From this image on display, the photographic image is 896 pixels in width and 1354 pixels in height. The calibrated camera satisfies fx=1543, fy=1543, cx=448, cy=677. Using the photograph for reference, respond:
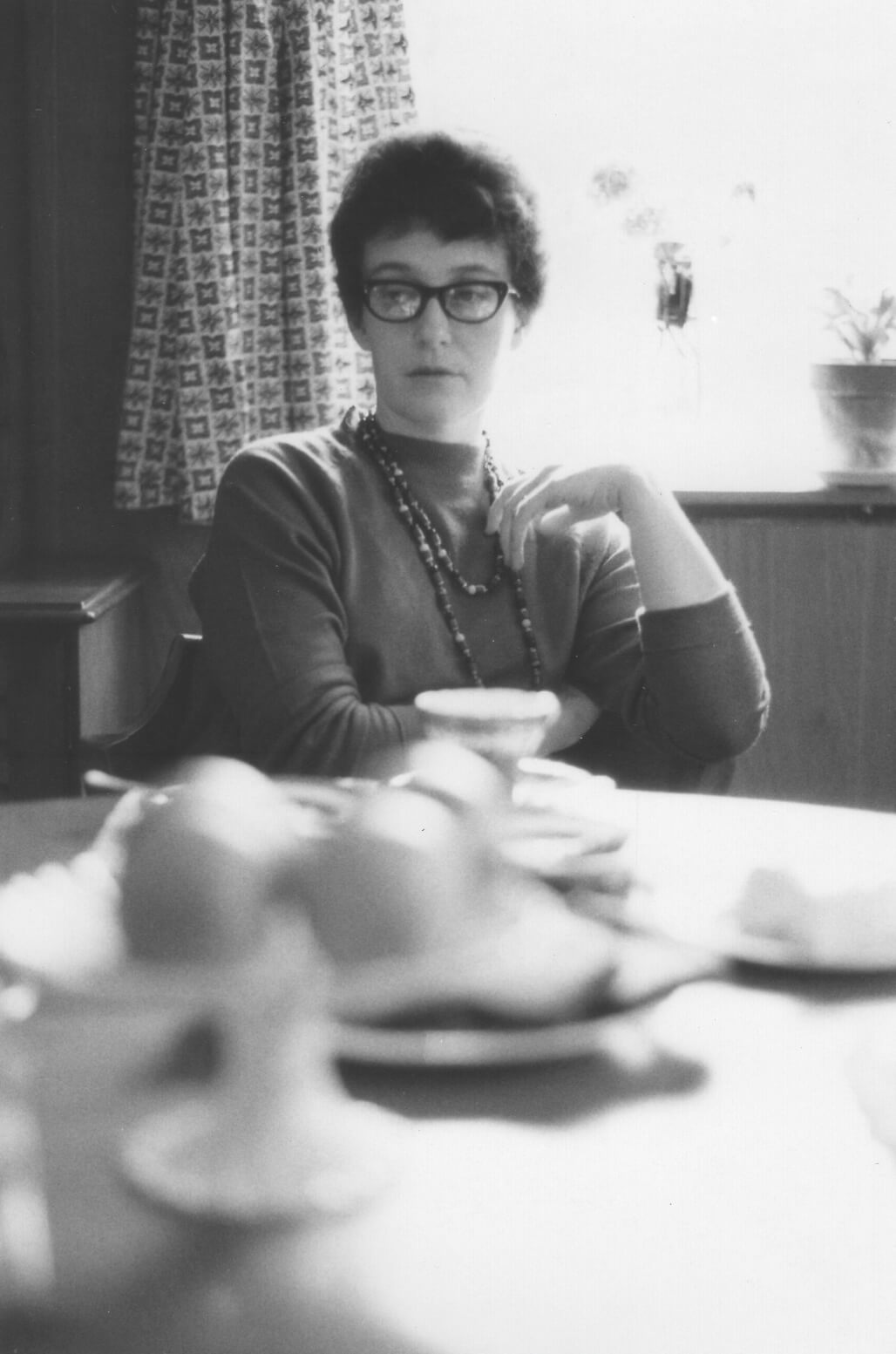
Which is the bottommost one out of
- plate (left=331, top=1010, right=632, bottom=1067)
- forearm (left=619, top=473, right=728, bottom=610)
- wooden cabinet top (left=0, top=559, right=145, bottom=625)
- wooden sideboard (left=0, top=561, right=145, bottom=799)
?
wooden sideboard (left=0, top=561, right=145, bottom=799)

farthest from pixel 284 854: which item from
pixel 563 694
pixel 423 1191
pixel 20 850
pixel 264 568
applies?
pixel 563 694

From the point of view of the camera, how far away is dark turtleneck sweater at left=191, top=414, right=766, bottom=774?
1508 millimetres

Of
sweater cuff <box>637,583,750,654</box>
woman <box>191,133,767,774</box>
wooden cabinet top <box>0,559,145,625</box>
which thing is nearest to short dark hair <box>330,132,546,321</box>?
woman <box>191,133,767,774</box>

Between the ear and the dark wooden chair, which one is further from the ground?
the ear

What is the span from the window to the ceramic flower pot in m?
0.15

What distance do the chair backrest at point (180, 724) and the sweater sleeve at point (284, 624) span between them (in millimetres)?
88

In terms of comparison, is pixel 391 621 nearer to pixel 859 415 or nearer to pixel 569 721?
pixel 569 721

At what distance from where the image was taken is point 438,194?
65.2 inches

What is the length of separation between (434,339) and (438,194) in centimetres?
16

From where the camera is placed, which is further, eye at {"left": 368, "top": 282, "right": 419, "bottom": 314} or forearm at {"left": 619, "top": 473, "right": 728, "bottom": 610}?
eye at {"left": 368, "top": 282, "right": 419, "bottom": 314}

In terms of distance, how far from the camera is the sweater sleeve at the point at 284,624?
146cm

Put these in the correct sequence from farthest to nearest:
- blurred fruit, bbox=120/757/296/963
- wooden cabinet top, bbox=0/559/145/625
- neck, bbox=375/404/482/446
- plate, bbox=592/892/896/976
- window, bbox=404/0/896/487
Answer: window, bbox=404/0/896/487 < wooden cabinet top, bbox=0/559/145/625 < neck, bbox=375/404/482/446 < plate, bbox=592/892/896/976 < blurred fruit, bbox=120/757/296/963

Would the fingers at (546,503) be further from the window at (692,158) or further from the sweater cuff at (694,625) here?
the window at (692,158)

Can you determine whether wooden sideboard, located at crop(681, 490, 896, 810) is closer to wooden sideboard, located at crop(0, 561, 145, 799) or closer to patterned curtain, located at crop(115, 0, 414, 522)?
patterned curtain, located at crop(115, 0, 414, 522)
